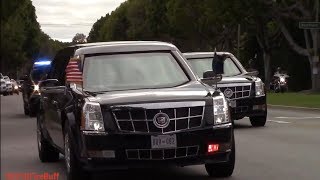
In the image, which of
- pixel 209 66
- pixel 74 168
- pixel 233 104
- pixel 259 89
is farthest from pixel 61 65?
pixel 209 66

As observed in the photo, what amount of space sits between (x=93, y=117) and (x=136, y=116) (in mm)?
461

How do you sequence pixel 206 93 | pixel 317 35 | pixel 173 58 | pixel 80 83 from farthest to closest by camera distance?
pixel 317 35, pixel 173 58, pixel 80 83, pixel 206 93

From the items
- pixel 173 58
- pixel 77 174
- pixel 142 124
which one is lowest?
pixel 77 174

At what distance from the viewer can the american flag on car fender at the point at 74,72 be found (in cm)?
767

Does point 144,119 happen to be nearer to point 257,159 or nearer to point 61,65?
point 61,65

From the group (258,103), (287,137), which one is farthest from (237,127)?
(287,137)

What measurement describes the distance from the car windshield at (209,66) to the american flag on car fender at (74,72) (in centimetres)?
848

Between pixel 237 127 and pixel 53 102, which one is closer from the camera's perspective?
pixel 53 102

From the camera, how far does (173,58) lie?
322 inches

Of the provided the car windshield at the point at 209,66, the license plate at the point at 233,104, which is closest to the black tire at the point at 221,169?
the license plate at the point at 233,104

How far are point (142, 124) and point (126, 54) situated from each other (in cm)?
160

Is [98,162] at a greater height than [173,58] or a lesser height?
lesser

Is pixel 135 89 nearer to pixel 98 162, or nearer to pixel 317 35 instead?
pixel 98 162

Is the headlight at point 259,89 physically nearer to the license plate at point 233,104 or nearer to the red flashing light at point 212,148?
the license plate at point 233,104
